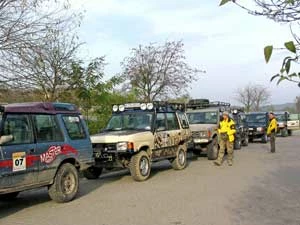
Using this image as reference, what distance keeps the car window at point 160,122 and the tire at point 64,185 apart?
4.95 metres

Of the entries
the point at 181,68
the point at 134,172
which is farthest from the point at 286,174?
the point at 181,68

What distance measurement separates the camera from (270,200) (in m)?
9.95

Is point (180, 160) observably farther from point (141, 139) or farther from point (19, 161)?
point (19, 161)

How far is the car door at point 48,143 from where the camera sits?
373 inches

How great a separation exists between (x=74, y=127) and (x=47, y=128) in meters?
0.93

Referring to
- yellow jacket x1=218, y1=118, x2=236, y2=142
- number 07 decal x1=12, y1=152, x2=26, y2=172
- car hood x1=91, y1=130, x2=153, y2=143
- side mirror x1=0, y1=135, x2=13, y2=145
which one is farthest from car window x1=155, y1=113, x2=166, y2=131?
side mirror x1=0, y1=135, x2=13, y2=145

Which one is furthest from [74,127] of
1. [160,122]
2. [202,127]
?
[202,127]

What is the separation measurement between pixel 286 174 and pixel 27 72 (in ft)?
27.6

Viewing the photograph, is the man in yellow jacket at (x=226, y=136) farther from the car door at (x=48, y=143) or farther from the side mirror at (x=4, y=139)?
the side mirror at (x=4, y=139)

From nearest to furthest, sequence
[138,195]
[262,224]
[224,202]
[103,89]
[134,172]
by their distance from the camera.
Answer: [262,224], [224,202], [138,195], [134,172], [103,89]

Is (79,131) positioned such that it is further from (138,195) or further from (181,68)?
(181,68)

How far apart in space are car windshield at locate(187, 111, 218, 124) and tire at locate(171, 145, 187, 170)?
226 inches

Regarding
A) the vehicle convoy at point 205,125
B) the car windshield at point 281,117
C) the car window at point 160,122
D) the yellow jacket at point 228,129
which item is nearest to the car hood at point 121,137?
the car window at point 160,122

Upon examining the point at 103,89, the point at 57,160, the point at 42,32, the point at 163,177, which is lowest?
the point at 163,177
